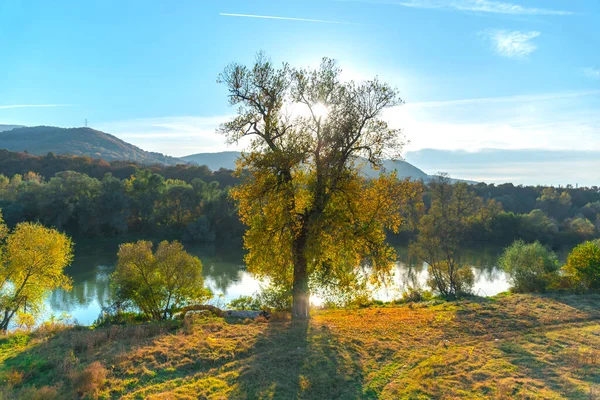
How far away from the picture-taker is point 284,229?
1634cm

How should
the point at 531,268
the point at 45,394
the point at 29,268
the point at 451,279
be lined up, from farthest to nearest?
the point at 451,279 < the point at 531,268 < the point at 29,268 < the point at 45,394

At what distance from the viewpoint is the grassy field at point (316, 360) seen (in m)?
8.90

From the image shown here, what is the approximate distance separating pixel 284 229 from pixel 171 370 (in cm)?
770

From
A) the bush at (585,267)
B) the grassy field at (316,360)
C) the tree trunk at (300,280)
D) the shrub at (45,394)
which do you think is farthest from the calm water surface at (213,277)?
the shrub at (45,394)

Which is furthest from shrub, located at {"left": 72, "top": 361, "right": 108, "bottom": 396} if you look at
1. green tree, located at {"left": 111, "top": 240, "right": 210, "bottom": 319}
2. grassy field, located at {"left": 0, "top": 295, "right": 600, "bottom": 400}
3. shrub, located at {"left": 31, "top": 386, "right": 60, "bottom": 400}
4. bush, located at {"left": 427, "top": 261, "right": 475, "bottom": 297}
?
bush, located at {"left": 427, "top": 261, "right": 475, "bottom": 297}

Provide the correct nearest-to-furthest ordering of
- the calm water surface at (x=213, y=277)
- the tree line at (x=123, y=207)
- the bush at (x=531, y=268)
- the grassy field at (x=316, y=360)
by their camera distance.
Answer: the grassy field at (x=316, y=360), the bush at (x=531, y=268), the calm water surface at (x=213, y=277), the tree line at (x=123, y=207)

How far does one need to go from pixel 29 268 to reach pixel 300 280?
58.2 feet

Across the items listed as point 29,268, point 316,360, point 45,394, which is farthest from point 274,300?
point 29,268

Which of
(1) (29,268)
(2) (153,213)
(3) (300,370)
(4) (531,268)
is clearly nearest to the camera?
(3) (300,370)

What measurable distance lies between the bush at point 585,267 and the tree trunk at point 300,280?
18.8m

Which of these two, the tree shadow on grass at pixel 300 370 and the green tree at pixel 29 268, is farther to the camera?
the green tree at pixel 29 268

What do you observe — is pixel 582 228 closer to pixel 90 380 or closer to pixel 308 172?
pixel 308 172

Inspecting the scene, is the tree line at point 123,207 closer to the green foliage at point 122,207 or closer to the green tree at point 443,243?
the green foliage at point 122,207

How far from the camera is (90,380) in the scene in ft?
30.4
